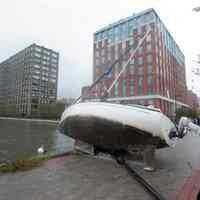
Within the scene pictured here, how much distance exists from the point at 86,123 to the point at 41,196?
Result: 2049 millimetres

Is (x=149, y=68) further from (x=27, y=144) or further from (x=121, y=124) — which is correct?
(x=121, y=124)

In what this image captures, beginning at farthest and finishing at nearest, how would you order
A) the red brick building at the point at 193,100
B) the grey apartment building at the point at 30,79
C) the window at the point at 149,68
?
the grey apartment building at the point at 30,79 → the red brick building at the point at 193,100 → the window at the point at 149,68

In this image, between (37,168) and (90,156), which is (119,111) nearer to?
(90,156)

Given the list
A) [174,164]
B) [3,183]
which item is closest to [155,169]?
[174,164]

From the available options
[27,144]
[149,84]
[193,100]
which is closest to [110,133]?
[27,144]

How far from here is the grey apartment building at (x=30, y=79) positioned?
84.2 meters

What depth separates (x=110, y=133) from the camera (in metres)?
Result: 4.68

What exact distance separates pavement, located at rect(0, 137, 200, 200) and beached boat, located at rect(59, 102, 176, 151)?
76cm

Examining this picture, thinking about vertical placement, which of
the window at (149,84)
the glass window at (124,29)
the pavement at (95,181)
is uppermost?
the glass window at (124,29)

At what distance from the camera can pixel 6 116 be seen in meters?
75.1

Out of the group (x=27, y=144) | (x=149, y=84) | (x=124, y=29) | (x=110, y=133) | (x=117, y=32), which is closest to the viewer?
(x=110, y=133)

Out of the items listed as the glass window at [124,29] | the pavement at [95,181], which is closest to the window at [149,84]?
the glass window at [124,29]

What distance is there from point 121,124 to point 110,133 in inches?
17.1

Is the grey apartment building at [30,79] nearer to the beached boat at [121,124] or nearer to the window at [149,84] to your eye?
the window at [149,84]
